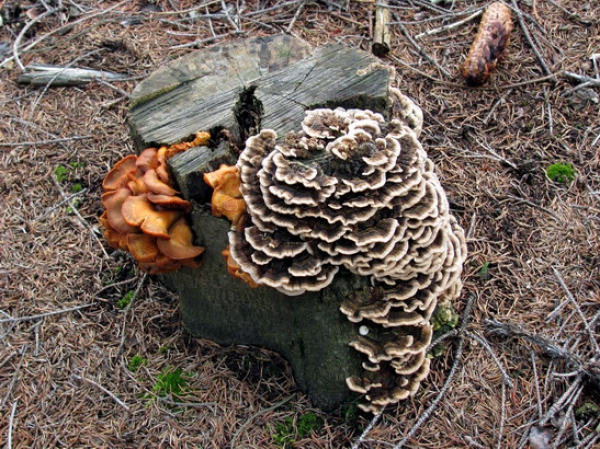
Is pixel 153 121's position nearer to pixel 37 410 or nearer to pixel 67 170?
pixel 67 170

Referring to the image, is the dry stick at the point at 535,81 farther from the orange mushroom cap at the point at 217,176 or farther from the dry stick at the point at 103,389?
the dry stick at the point at 103,389

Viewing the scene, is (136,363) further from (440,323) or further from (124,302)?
(440,323)

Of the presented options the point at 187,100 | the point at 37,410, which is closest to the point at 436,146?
the point at 187,100

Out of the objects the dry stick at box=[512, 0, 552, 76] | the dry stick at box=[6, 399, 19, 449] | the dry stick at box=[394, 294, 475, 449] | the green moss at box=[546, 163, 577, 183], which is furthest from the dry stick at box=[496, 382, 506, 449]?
the dry stick at box=[512, 0, 552, 76]

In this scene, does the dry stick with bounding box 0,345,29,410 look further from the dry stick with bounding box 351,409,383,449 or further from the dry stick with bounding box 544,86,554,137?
the dry stick with bounding box 544,86,554,137

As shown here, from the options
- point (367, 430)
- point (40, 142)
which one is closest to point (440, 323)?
point (367, 430)
